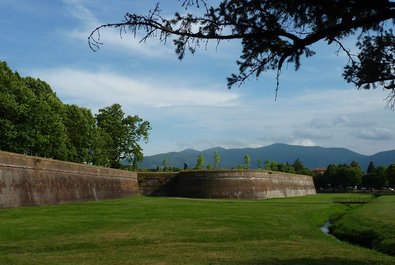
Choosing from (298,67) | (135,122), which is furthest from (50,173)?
(135,122)

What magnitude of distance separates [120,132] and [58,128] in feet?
57.9

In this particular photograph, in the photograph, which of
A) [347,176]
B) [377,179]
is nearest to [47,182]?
[377,179]

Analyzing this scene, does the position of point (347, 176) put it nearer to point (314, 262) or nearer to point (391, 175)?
point (391, 175)

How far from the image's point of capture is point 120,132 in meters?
56.9

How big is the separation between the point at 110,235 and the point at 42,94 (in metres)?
32.8

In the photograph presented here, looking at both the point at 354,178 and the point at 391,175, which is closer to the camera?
the point at 391,175

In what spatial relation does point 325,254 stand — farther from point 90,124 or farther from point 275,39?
point 90,124

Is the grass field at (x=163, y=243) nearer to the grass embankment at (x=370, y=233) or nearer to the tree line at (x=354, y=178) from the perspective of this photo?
the grass embankment at (x=370, y=233)

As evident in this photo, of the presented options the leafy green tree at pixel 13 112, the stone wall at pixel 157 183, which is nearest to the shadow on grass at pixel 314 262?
the leafy green tree at pixel 13 112

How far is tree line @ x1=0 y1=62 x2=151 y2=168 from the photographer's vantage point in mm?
34781

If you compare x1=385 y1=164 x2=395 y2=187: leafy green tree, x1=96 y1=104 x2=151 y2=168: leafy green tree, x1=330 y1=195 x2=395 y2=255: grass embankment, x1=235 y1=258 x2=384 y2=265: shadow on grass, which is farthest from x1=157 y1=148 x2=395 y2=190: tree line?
x1=235 y1=258 x2=384 y2=265: shadow on grass

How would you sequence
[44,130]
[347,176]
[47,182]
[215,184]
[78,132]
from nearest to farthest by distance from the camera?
[47,182] < [44,130] < [215,184] < [78,132] < [347,176]

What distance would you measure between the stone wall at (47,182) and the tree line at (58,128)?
231 inches

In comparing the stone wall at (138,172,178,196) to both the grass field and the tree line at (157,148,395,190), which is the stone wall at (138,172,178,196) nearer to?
the grass field
